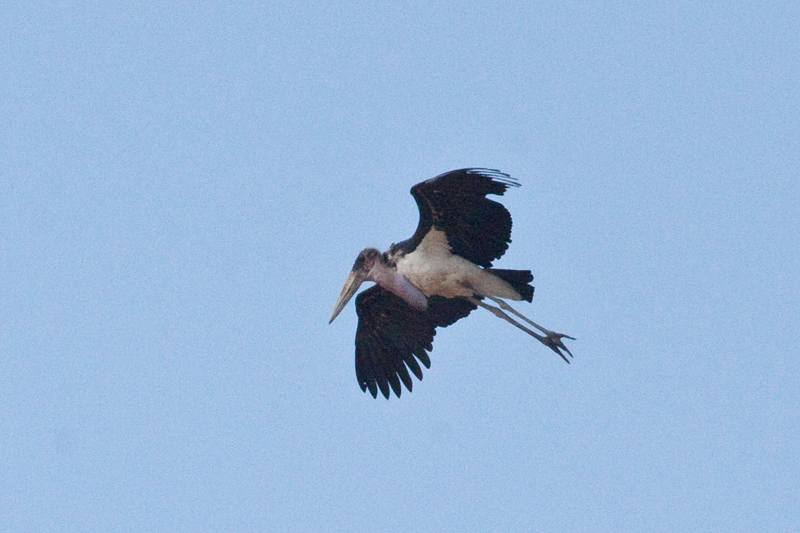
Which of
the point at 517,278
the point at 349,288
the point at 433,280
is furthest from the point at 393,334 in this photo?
the point at 517,278

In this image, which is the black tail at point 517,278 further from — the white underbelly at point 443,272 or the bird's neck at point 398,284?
the bird's neck at point 398,284

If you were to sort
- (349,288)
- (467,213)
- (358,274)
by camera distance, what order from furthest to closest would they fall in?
(349,288)
(358,274)
(467,213)

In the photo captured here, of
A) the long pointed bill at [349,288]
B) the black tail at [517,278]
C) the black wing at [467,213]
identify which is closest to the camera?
the black wing at [467,213]

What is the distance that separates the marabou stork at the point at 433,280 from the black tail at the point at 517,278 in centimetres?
1

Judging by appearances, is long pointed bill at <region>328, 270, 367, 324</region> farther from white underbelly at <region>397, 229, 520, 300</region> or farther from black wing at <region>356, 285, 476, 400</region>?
white underbelly at <region>397, 229, 520, 300</region>

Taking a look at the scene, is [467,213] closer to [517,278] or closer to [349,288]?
[517,278]

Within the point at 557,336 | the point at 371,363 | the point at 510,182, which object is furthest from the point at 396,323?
the point at 510,182

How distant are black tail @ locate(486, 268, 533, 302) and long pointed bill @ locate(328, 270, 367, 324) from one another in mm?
1779

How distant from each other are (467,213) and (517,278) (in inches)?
43.2

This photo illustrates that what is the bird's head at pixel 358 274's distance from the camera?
19156 mm

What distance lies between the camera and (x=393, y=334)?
19.7 meters

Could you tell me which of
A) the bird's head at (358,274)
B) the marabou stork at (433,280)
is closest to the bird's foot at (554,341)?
the marabou stork at (433,280)

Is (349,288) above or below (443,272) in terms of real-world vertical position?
above

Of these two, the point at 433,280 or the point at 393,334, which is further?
the point at 393,334
